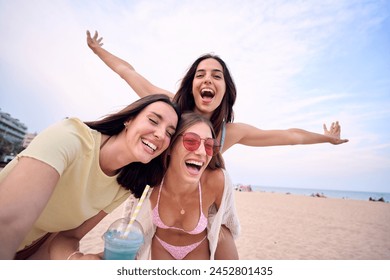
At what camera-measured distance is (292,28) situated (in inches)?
124

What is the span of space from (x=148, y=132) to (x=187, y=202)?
0.81 m

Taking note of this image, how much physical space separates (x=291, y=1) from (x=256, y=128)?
4.68 feet

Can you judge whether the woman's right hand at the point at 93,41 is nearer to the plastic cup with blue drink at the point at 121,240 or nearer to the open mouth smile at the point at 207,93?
the open mouth smile at the point at 207,93

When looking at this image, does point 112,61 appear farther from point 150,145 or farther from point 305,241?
point 305,241

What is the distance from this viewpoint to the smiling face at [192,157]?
2029mm

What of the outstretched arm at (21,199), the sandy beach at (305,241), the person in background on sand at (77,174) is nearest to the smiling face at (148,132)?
the person in background on sand at (77,174)

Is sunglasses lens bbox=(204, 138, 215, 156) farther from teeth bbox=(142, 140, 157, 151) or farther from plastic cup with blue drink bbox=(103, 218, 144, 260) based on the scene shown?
plastic cup with blue drink bbox=(103, 218, 144, 260)

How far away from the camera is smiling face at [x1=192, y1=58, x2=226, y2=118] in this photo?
2.45m

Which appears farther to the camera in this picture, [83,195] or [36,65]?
[36,65]

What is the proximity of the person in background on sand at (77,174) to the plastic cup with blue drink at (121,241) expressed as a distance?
135 millimetres

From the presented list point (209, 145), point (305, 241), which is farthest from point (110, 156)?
point (305, 241)

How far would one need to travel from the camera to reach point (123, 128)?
183cm
